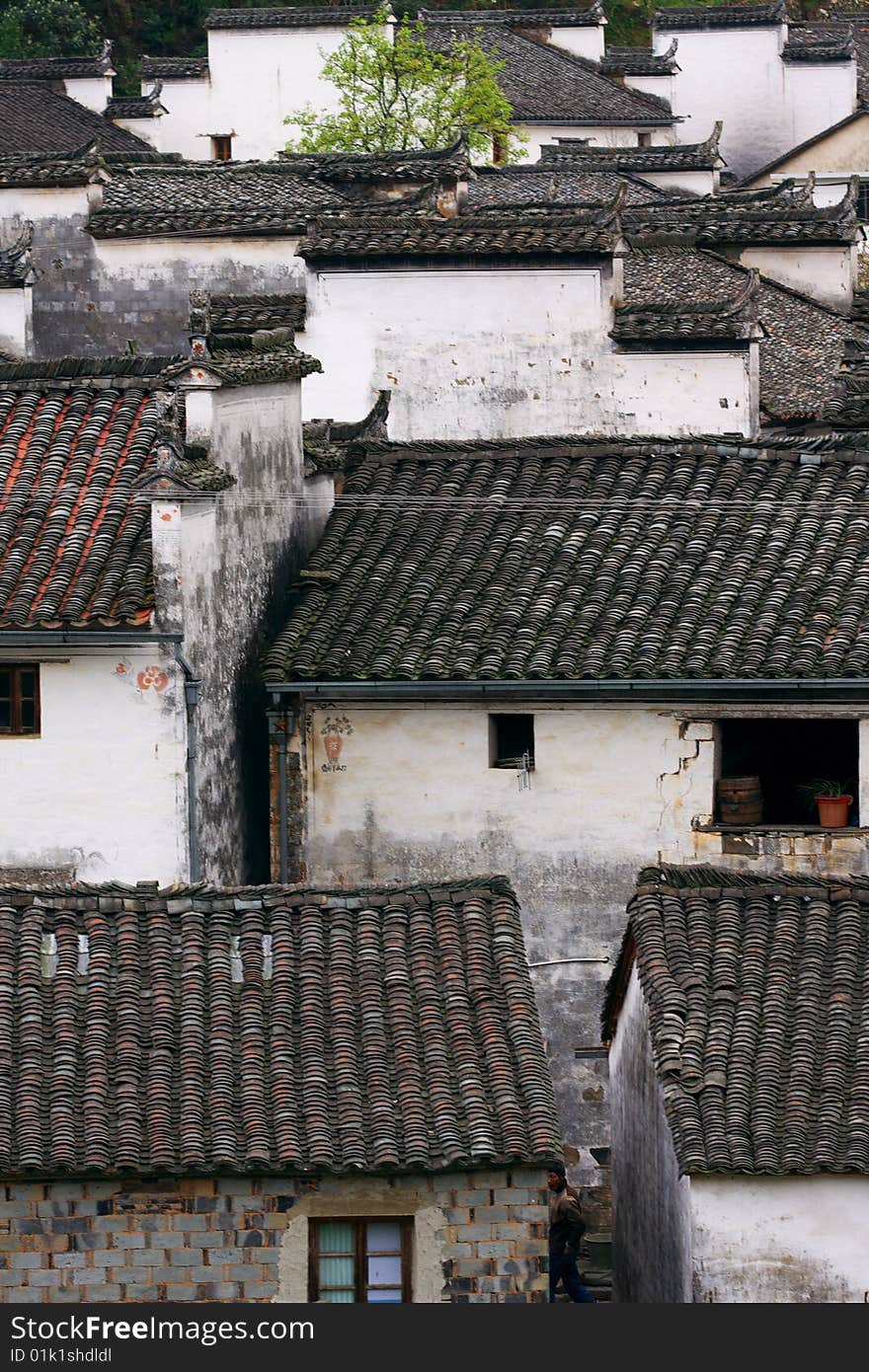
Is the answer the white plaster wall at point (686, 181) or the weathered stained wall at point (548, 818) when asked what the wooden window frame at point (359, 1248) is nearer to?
the weathered stained wall at point (548, 818)

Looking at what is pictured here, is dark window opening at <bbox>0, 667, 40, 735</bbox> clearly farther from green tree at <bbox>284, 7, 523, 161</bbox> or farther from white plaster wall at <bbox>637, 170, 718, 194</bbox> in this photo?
white plaster wall at <bbox>637, 170, 718, 194</bbox>

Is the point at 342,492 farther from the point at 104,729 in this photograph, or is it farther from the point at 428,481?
the point at 104,729

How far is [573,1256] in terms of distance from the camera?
896 inches

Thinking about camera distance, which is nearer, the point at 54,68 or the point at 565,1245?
the point at 565,1245

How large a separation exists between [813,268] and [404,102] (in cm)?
1390

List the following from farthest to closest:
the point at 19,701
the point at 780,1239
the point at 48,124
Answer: the point at 48,124
the point at 19,701
the point at 780,1239

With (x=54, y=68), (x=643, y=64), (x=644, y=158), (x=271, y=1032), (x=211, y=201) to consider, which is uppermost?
(x=643, y=64)

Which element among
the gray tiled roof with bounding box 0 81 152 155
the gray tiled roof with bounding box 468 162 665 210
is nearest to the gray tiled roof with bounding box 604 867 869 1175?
the gray tiled roof with bounding box 468 162 665 210

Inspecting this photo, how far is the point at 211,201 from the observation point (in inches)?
1620

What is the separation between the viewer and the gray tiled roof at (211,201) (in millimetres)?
39938

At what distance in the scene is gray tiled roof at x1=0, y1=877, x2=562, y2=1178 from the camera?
60.7ft

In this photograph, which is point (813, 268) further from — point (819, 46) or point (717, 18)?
point (717, 18)

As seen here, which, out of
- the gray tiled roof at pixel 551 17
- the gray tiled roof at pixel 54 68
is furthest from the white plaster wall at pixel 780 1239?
the gray tiled roof at pixel 551 17

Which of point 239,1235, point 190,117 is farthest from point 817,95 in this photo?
point 239,1235
